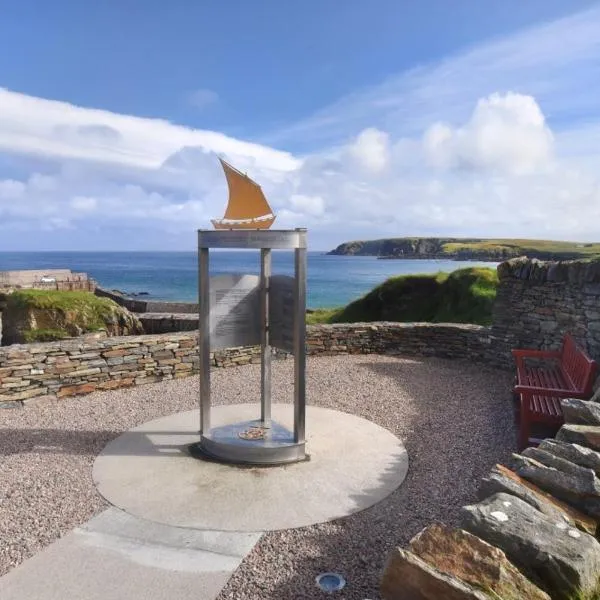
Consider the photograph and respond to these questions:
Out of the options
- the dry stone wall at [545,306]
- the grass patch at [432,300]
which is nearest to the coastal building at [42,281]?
the grass patch at [432,300]

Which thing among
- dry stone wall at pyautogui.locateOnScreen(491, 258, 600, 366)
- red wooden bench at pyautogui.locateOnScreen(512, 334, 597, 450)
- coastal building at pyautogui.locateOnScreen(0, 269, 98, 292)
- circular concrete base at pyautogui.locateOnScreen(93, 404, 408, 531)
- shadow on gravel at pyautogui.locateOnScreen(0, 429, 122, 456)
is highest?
dry stone wall at pyautogui.locateOnScreen(491, 258, 600, 366)

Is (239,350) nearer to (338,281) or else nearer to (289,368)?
(289,368)

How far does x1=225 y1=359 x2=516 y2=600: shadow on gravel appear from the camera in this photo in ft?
11.9

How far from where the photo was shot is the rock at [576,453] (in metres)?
3.75

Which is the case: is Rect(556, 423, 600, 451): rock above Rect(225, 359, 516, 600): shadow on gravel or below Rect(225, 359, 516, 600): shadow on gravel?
above

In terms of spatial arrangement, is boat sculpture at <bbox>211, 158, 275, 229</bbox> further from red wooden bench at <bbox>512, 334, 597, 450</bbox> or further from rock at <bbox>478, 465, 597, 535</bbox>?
red wooden bench at <bbox>512, 334, 597, 450</bbox>

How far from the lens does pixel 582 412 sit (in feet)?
15.4

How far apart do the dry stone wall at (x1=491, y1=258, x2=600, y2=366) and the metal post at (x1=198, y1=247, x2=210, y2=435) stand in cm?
543

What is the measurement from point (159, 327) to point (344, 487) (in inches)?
394

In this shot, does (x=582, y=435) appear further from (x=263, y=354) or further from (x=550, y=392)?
(x=263, y=354)

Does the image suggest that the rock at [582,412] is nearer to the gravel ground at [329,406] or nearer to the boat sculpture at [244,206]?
the gravel ground at [329,406]

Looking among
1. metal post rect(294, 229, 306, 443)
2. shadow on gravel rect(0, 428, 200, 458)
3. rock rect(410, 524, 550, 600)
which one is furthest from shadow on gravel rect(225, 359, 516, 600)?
shadow on gravel rect(0, 428, 200, 458)

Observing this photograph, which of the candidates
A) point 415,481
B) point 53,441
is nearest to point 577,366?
point 415,481

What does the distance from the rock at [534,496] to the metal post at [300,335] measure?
8.23 ft
